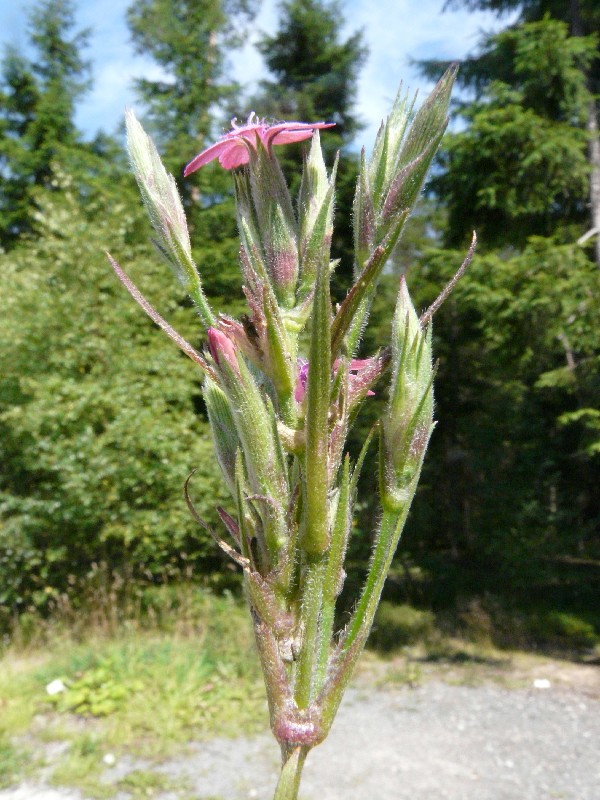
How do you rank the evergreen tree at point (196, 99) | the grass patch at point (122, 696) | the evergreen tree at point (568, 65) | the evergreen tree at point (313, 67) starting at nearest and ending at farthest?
the grass patch at point (122, 696), the evergreen tree at point (568, 65), the evergreen tree at point (196, 99), the evergreen tree at point (313, 67)

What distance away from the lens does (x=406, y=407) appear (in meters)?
0.68

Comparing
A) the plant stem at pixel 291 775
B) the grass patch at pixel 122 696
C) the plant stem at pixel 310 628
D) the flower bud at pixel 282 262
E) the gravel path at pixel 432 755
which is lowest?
the gravel path at pixel 432 755

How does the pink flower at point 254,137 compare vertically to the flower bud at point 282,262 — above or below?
above

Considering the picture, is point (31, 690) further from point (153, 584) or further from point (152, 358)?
point (152, 358)

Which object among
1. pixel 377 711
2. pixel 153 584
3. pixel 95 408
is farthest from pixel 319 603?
pixel 153 584

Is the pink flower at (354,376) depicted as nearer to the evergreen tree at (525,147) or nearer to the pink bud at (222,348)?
the pink bud at (222,348)

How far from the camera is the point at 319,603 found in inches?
26.0

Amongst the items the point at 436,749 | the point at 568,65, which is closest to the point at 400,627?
the point at 436,749

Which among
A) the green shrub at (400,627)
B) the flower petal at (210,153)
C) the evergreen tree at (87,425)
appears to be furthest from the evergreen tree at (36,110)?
the flower petal at (210,153)

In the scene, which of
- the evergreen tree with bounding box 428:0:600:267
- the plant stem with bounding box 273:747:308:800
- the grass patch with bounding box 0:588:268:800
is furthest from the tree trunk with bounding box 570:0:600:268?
the plant stem with bounding box 273:747:308:800

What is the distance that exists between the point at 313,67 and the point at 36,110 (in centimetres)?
723

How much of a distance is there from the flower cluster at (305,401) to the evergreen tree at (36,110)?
15441mm

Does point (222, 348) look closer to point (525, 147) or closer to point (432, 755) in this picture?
point (432, 755)

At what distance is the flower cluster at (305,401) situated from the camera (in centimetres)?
65
